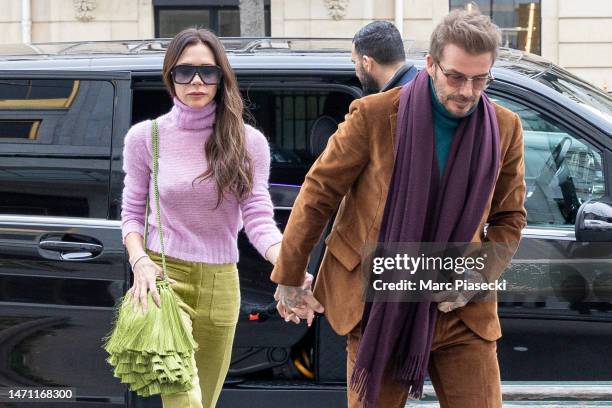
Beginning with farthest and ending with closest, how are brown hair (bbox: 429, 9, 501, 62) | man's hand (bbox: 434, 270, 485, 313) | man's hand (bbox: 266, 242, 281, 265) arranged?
man's hand (bbox: 266, 242, 281, 265), man's hand (bbox: 434, 270, 485, 313), brown hair (bbox: 429, 9, 501, 62)

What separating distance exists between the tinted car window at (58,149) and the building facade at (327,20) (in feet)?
38.2

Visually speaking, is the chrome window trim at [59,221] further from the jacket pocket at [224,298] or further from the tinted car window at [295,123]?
the tinted car window at [295,123]

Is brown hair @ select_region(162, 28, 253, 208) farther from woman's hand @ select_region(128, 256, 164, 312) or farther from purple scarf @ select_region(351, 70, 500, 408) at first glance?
purple scarf @ select_region(351, 70, 500, 408)

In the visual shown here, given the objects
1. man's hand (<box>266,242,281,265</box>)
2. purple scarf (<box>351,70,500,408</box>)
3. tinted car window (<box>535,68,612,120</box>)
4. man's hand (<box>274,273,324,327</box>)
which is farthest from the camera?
tinted car window (<box>535,68,612,120</box>)

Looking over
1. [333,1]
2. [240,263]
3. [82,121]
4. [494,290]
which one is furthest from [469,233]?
[333,1]

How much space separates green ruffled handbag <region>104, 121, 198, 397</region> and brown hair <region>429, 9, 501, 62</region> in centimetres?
117

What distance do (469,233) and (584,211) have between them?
881mm

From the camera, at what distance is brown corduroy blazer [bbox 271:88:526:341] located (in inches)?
113

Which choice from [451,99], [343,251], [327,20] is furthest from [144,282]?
[327,20]

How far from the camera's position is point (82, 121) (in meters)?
4.03

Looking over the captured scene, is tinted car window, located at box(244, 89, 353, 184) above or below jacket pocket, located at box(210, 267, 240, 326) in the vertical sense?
above

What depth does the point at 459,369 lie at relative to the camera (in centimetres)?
297

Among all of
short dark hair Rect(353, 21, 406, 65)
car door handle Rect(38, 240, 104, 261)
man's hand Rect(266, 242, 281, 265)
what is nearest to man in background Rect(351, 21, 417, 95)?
short dark hair Rect(353, 21, 406, 65)

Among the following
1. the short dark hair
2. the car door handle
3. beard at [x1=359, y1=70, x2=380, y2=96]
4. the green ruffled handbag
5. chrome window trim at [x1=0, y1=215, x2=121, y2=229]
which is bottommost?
the green ruffled handbag
